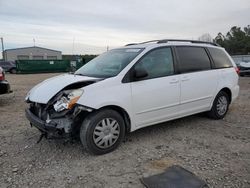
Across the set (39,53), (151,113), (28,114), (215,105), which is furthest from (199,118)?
(39,53)

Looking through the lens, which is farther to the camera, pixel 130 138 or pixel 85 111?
pixel 130 138

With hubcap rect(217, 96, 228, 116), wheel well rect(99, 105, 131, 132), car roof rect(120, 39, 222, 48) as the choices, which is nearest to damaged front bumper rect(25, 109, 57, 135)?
wheel well rect(99, 105, 131, 132)

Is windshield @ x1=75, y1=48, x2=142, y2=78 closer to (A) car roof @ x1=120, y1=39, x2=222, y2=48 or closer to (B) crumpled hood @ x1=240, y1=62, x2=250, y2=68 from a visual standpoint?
(A) car roof @ x1=120, y1=39, x2=222, y2=48

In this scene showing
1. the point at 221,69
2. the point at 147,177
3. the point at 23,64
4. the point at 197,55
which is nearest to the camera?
the point at 147,177

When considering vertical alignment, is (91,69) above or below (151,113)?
above

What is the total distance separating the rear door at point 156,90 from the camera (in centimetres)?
378

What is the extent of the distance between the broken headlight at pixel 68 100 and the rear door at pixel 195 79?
1980 mm

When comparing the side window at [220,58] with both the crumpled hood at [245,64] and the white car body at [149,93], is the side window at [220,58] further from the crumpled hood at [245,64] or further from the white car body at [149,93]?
the crumpled hood at [245,64]

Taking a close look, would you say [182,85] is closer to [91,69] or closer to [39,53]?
[91,69]

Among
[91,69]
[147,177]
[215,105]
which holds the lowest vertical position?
[147,177]

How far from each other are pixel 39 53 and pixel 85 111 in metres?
54.1

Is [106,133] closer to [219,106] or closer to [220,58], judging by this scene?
[219,106]

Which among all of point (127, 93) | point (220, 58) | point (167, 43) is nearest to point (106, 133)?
point (127, 93)

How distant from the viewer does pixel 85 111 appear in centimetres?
332
